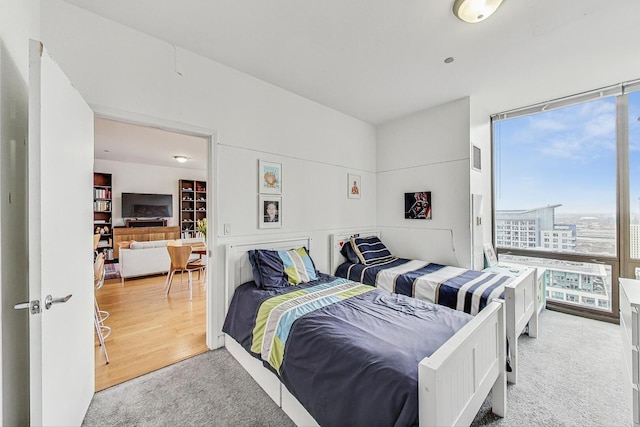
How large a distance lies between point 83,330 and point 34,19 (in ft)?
6.34

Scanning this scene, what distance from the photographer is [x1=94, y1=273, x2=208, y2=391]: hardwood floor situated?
221cm

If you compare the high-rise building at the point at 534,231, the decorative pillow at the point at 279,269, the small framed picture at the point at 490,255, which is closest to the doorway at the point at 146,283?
the decorative pillow at the point at 279,269

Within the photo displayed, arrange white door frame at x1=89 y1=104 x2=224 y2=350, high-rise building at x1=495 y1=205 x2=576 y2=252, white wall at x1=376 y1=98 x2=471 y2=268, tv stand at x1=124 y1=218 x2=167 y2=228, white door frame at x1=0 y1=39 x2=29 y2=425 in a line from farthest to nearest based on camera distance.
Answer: tv stand at x1=124 y1=218 x2=167 y2=228 → high-rise building at x1=495 y1=205 x2=576 y2=252 → white wall at x1=376 y1=98 x2=471 y2=268 → white door frame at x1=89 y1=104 x2=224 y2=350 → white door frame at x1=0 y1=39 x2=29 y2=425

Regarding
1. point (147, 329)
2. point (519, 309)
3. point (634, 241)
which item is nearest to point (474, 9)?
point (519, 309)

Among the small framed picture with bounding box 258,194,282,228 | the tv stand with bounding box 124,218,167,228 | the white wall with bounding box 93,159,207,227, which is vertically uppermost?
the white wall with bounding box 93,159,207,227

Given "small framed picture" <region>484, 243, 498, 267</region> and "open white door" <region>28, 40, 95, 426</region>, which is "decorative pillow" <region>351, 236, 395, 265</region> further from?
"open white door" <region>28, 40, 95, 426</region>

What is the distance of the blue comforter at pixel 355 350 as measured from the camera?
117 centimetres

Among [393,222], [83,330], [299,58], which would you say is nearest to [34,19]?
[299,58]

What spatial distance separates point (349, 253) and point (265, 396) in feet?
6.48

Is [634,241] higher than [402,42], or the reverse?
[402,42]

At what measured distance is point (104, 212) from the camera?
655cm

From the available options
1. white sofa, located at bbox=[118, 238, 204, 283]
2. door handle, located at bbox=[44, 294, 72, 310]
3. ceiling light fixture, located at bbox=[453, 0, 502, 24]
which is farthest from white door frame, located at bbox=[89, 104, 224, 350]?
white sofa, located at bbox=[118, 238, 204, 283]

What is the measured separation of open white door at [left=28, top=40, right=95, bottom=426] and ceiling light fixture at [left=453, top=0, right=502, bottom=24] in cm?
234

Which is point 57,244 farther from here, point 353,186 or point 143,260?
point 143,260
